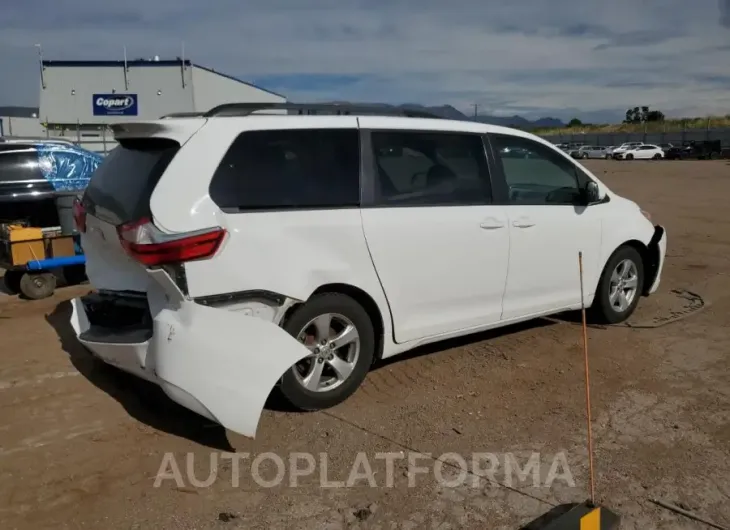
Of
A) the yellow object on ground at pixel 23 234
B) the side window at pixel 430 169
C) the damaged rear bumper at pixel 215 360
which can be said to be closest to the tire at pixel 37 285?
the yellow object on ground at pixel 23 234

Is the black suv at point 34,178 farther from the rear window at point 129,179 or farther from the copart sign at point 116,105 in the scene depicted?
the copart sign at point 116,105

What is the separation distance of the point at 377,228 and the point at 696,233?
9.74 meters

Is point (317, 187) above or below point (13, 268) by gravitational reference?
above

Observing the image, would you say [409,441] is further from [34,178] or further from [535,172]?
[34,178]

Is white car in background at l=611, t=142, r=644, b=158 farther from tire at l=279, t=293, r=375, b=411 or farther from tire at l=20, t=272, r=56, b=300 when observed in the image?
tire at l=279, t=293, r=375, b=411

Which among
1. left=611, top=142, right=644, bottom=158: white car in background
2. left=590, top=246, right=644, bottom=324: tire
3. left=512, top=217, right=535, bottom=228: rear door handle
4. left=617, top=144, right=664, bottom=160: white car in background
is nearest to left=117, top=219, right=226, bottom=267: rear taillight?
left=512, top=217, right=535, bottom=228: rear door handle

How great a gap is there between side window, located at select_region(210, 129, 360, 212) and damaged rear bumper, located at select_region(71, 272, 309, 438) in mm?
687

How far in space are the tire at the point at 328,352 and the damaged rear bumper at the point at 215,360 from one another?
0.35 m

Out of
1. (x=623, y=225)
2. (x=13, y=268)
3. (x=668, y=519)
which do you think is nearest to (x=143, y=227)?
(x=668, y=519)

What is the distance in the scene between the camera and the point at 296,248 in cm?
424

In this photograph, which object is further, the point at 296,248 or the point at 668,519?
the point at 296,248

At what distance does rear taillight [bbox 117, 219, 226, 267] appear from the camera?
3.83 metres

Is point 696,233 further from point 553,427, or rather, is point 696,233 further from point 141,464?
point 141,464

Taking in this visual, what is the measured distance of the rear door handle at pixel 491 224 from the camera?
517cm
